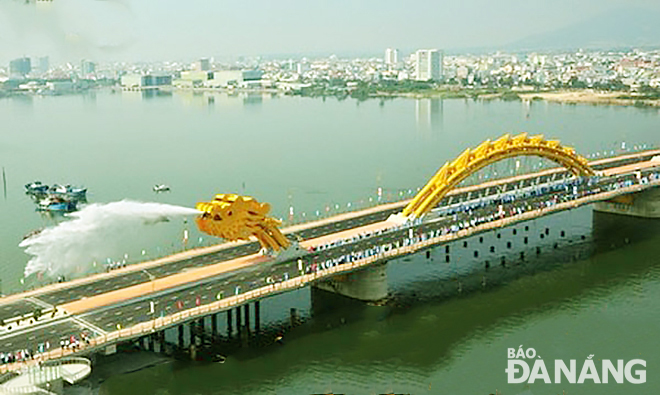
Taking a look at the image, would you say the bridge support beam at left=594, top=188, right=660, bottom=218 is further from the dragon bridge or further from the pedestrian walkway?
the pedestrian walkway

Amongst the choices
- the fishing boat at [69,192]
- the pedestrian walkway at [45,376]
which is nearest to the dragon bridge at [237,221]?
the pedestrian walkway at [45,376]

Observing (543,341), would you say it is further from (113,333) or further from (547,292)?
(113,333)

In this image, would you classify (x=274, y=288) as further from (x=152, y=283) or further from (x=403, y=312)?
(x=403, y=312)

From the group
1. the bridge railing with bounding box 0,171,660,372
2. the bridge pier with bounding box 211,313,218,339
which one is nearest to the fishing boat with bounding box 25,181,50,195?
the bridge pier with bounding box 211,313,218,339

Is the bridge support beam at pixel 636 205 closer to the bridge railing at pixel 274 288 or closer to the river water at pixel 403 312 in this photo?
the river water at pixel 403 312

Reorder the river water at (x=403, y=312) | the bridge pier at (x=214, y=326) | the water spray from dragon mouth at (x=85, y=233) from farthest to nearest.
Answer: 1. the bridge pier at (x=214, y=326)
2. the water spray from dragon mouth at (x=85, y=233)
3. the river water at (x=403, y=312)

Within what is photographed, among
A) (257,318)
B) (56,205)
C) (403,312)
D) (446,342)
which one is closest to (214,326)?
(257,318)

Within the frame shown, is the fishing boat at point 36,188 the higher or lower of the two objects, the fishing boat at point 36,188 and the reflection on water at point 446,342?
the higher
